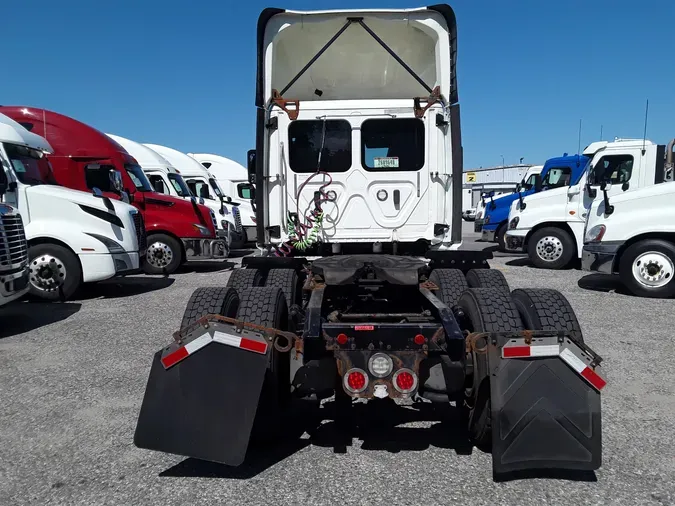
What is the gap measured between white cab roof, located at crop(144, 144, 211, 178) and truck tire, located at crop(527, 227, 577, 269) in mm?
9561

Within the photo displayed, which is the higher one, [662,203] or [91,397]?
[662,203]

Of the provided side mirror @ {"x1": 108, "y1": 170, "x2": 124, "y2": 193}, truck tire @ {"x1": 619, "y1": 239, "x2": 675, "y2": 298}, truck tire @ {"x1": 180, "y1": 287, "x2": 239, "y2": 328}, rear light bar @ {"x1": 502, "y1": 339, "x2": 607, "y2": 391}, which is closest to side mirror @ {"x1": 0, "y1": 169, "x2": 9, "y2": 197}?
side mirror @ {"x1": 108, "y1": 170, "x2": 124, "y2": 193}

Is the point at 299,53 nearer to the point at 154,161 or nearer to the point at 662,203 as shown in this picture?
the point at 662,203

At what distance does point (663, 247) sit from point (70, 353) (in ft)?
27.7

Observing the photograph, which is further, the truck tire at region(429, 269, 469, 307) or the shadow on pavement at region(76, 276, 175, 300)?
the shadow on pavement at region(76, 276, 175, 300)

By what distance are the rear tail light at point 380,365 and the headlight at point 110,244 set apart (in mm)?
6912

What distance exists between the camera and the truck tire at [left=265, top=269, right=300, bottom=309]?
207 inches

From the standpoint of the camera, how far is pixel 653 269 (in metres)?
8.69

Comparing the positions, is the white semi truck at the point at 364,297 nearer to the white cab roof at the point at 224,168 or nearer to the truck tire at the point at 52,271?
the truck tire at the point at 52,271

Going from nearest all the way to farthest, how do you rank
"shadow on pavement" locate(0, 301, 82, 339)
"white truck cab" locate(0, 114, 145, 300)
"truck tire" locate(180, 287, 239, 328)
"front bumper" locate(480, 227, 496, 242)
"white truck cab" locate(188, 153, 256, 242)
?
"truck tire" locate(180, 287, 239, 328)
"shadow on pavement" locate(0, 301, 82, 339)
"white truck cab" locate(0, 114, 145, 300)
"front bumper" locate(480, 227, 496, 242)
"white truck cab" locate(188, 153, 256, 242)

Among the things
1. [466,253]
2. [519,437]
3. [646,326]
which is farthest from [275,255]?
[646,326]

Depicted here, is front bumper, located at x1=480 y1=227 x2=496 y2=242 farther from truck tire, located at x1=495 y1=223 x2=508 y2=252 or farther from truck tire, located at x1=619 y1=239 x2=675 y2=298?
truck tire, located at x1=619 y1=239 x2=675 y2=298

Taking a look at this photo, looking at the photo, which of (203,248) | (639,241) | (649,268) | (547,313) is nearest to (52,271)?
(203,248)

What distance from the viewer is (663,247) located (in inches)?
337
